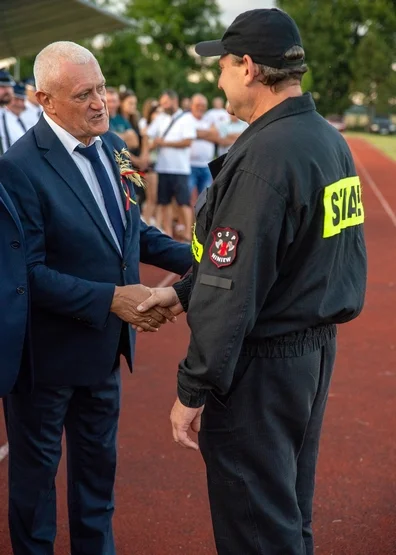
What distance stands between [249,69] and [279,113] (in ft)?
0.51

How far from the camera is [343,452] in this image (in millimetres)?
4930

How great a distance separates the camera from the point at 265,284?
7.86 feet

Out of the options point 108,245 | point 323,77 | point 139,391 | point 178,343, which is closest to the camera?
point 108,245

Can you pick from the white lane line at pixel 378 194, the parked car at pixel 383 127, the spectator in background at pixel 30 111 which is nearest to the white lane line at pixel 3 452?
the spectator in background at pixel 30 111

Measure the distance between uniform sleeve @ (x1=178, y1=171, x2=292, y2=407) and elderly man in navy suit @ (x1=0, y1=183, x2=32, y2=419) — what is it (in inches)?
28.7

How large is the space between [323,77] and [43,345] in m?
85.3

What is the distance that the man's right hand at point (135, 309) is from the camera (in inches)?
122

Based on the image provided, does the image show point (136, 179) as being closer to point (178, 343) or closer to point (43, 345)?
point (43, 345)

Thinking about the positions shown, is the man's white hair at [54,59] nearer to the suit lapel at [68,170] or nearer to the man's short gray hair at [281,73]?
the suit lapel at [68,170]

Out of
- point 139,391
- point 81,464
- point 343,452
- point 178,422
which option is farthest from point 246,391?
point 139,391

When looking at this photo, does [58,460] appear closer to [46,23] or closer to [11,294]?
[11,294]

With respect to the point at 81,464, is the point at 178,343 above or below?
below

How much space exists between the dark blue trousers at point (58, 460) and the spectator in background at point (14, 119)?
5342 millimetres

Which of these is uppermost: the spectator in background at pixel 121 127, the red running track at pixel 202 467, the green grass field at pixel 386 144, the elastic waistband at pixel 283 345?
the elastic waistband at pixel 283 345
